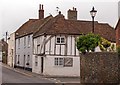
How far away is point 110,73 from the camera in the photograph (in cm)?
2145

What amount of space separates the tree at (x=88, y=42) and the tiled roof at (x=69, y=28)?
1193cm

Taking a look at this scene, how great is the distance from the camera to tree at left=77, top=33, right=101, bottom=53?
22.9m

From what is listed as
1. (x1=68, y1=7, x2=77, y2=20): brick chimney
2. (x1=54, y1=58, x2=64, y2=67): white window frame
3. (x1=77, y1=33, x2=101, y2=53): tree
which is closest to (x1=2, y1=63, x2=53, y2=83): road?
(x1=54, y1=58, x2=64, y2=67): white window frame

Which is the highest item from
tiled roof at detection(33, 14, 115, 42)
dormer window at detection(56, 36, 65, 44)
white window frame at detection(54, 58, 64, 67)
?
tiled roof at detection(33, 14, 115, 42)

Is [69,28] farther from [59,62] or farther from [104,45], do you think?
[104,45]

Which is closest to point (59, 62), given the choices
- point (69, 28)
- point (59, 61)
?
point (59, 61)

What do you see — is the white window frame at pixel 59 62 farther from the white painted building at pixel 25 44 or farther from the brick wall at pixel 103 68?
the brick wall at pixel 103 68

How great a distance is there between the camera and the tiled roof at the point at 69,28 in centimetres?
3572

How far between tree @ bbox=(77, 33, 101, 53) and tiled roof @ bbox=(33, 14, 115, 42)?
11.9m

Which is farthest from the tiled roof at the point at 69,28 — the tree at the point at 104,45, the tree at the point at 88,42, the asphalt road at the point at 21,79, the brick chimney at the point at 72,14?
the tree at the point at 104,45

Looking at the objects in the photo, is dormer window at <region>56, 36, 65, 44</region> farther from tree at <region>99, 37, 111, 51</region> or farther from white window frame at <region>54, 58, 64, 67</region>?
tree at <region>99, 37, 111, 51</region>

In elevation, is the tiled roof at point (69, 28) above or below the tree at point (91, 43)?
above

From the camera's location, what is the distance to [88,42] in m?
23.1

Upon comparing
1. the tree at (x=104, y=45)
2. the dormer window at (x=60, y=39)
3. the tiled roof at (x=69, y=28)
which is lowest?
the tree at (x=104, y=45)
